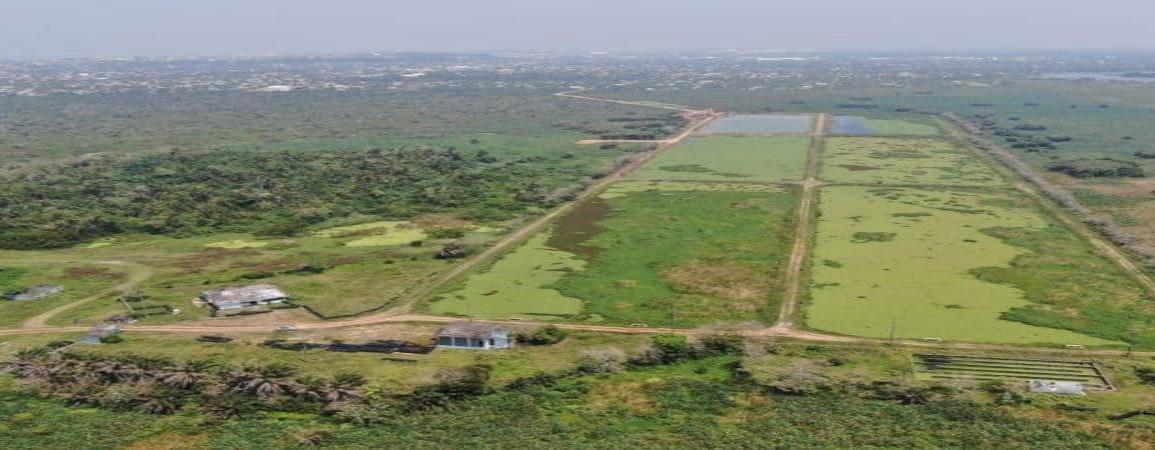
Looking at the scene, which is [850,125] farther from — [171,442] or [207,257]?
[171,442]

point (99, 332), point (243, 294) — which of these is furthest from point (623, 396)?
point (99, 332)

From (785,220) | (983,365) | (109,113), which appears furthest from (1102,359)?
(109,113)

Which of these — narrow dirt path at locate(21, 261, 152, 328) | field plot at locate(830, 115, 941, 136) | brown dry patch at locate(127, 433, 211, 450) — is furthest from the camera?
field plot at locate(830, 115, 941, 136)

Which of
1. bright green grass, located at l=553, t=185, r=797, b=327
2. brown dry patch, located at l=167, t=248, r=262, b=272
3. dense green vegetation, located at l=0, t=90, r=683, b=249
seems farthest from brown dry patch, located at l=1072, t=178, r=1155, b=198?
brown dry patch, located at l=167, t=248, r=262, b=272

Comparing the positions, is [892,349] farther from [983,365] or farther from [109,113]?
[109,113]

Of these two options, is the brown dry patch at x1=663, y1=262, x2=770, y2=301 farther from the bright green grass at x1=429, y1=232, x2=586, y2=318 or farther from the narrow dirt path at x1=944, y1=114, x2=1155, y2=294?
the narrow dirt path at x1=944, y1=114, x2=1155, y2=294

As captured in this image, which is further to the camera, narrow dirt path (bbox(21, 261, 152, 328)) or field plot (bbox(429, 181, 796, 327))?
field plot (bbox(429, 181, 796, 327))

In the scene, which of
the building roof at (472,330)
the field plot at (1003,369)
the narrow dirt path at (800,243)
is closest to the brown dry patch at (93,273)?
the building roof at (472,330)
